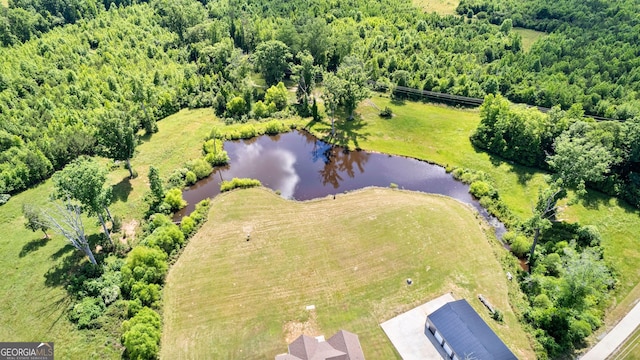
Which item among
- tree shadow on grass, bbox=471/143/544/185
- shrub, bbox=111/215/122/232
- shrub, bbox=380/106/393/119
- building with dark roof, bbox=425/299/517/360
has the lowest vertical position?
shrub, bbox=111/215/122/232

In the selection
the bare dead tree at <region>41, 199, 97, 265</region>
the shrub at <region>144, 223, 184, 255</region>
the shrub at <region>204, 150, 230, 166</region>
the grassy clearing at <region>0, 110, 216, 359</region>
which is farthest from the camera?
the shrub at <region>204, 150, 230, 166</region>

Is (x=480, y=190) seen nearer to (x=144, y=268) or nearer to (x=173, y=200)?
(x=173, y=200)

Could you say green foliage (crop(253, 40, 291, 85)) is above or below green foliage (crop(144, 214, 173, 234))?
above

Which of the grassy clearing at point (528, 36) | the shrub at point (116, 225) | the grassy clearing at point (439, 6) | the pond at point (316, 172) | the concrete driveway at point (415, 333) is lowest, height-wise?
the shrub at point (116, 225)

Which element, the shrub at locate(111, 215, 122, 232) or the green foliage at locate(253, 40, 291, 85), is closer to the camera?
the shrub at locate(111, 215, 122, 232)

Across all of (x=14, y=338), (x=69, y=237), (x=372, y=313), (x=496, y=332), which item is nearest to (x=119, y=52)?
(x=69, y=237)

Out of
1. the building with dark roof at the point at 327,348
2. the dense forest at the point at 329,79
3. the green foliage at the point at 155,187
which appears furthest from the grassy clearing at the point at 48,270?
the building with dark roof at the point at 327,348

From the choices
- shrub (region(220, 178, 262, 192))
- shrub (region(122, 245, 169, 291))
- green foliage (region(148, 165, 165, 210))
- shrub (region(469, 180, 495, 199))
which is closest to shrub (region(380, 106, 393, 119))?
shrub (region(469, 180, 495, 199))

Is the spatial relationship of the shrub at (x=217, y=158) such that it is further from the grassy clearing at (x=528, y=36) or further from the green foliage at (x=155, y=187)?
the grassy clearing at (x=528, y=36)

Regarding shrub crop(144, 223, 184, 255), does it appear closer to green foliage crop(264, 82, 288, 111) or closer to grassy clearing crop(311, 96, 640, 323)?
grassy clearing crop(311, 96, 640, 323)
